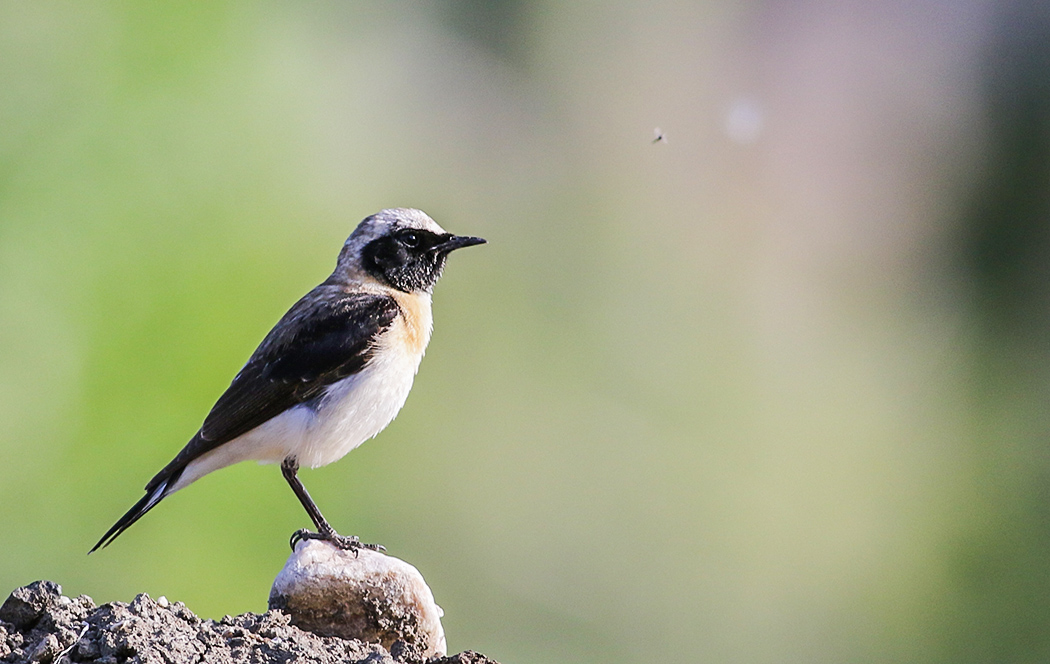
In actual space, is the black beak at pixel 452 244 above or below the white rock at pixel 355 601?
above

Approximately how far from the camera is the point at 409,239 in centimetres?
597

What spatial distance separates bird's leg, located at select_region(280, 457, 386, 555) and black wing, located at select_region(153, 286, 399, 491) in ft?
0.99

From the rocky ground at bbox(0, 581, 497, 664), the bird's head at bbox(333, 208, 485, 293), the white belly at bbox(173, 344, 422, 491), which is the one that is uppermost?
the bird's head at bbox(333, 208, 485, 293)

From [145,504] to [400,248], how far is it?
192cm

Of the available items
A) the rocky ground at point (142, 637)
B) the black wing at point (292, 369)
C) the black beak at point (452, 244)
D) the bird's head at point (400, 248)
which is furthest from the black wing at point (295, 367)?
the rocky ground at point (142, 637)

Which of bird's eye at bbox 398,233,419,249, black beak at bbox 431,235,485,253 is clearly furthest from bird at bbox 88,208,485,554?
bird's eye at bbox 398,233,419,249

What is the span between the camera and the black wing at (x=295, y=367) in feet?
17.5

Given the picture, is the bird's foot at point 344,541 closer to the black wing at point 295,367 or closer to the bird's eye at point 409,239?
the black wing at point 295,367

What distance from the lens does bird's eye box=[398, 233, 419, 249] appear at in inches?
235

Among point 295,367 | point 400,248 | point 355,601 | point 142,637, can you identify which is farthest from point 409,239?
point 142,637

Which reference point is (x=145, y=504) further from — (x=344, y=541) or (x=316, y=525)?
(x=344, y=541)

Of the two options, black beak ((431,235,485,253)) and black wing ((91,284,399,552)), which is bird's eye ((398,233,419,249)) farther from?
black wing ((91,284,399,552))

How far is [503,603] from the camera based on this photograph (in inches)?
411

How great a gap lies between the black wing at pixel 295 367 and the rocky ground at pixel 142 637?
5.43 ft
